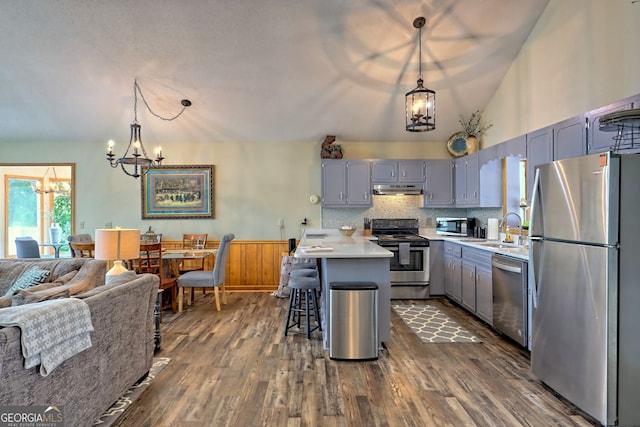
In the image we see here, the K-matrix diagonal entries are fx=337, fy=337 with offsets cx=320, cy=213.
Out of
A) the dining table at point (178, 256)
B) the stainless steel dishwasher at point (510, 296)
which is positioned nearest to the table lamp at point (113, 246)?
the dining table at point (178, 256)

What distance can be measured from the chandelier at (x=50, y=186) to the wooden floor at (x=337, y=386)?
243 inches

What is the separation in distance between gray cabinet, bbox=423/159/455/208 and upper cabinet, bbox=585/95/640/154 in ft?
8.97

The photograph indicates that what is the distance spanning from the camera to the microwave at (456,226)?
525 cm

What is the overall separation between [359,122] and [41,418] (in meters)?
4.92

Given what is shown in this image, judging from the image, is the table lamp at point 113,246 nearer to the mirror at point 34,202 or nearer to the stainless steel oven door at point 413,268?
the stainless steel oven door at point 413,268

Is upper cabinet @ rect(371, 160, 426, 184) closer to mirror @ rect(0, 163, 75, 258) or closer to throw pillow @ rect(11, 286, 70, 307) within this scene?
throw pillow @ rect(11, 286, 70, 307)

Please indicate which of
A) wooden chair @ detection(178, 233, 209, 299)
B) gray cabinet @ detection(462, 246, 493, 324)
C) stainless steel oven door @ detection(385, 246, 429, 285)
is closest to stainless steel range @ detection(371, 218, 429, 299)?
stainless steel oven door @ detection(385, 246, 429, 285)

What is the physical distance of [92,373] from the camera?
1.99m

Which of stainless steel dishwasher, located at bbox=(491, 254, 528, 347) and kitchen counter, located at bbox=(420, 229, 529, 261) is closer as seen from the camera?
stainless steel dishwasher, located at bbox=(491, 254, 528, 347)

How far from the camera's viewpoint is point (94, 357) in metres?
2.01

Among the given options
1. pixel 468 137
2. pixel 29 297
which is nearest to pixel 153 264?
pixel 29 297

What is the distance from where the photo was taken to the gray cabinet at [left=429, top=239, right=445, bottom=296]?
508cm

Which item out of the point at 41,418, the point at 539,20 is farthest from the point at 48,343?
the point at 539,20

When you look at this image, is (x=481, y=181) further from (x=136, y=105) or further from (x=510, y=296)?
(x=136, y=105)
